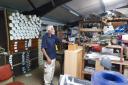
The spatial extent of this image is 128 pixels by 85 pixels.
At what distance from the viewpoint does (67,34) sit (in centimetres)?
781

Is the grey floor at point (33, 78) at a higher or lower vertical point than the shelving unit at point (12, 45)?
lower

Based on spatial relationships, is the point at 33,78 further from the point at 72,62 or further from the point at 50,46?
the point at 72,62

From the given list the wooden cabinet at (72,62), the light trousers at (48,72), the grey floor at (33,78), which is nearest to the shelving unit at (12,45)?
the grey floor at (33,78)

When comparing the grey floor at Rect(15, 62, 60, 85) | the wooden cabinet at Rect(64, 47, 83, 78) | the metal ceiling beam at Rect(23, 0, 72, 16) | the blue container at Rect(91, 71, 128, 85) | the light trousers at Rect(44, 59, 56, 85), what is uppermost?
the metal ceiling beam at Rect(23, 0, 72, 16)

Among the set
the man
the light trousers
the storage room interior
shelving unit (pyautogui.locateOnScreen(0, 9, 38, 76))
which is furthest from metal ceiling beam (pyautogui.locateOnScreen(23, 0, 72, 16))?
the light trousers

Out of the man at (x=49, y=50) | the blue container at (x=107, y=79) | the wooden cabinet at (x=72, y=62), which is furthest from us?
the man at (x=49, y=50)

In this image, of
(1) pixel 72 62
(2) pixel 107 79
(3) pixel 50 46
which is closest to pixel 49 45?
(3) pixel 50 46

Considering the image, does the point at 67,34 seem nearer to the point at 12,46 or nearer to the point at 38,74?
the point at 38,74

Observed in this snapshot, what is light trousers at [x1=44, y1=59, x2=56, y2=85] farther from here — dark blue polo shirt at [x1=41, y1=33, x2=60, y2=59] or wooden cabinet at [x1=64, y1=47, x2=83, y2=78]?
wooden cabinet at [x1=64, y1=47, x2=83, y2=78]

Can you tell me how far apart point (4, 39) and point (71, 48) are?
5.89 feet

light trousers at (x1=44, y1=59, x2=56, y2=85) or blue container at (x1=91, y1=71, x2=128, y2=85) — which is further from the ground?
blue container at (x1=91, y1=71, x2=128, y2=85)

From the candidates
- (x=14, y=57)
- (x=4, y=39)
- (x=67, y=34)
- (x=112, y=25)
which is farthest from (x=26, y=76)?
(x=67, y=34)

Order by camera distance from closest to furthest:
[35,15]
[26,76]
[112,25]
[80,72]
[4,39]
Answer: [80,72], [112,25], [4,39], [26,76], [35,15]

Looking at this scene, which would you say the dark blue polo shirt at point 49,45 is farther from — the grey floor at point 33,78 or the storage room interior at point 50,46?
the grey floor at point 33,78
